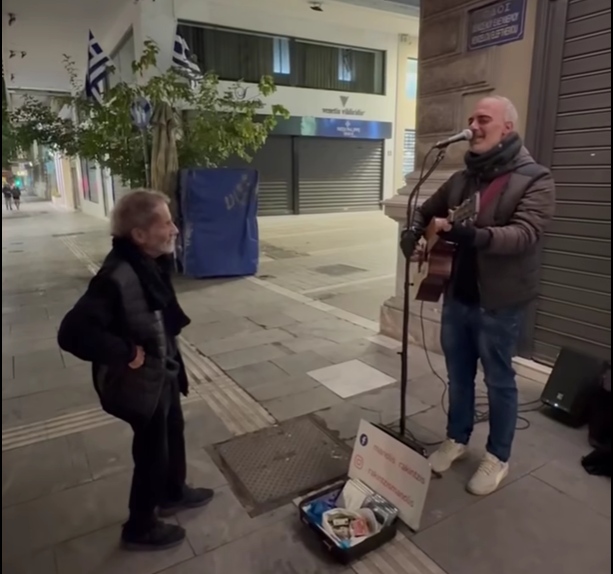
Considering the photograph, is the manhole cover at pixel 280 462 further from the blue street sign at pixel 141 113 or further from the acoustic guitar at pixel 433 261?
the blue street sign at pixel 141 113

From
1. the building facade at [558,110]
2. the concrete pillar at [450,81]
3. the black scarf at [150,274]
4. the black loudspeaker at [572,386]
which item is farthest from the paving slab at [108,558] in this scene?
the concrete pillar at [450,81]

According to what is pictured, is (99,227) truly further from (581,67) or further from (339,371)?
(581,67)

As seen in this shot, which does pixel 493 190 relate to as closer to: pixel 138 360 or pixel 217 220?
pixel 138 360

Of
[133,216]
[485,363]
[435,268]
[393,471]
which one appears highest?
[133,216]

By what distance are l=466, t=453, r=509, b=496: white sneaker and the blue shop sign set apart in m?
2.32

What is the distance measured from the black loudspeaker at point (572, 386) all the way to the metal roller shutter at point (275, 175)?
10.3 meters

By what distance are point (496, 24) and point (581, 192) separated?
112 cm

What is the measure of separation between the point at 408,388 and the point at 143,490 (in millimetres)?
1789

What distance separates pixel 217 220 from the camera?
593 centimetres

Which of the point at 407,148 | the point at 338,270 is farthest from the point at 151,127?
the point at 407,148

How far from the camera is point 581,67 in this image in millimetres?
2631

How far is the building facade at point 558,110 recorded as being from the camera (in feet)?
8.51

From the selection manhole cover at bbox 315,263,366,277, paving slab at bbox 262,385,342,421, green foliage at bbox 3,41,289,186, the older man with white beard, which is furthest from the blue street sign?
the older man with white beard

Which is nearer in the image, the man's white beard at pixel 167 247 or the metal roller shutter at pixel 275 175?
the man's white beard at pixel 167 247
